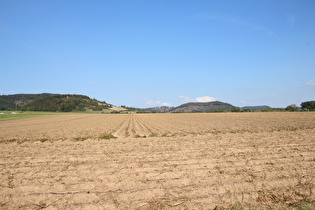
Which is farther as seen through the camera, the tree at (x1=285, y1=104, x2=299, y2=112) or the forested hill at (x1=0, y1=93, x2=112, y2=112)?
the forested hill at (x1=0, y1=93, x2=112, y2=112)

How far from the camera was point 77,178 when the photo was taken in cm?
621

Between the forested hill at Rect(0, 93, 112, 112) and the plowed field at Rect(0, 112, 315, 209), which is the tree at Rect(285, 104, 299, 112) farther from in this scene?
the forested hill at Rect(0, 93, 112, 112)

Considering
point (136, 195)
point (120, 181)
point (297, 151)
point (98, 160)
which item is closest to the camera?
point (136, 195)

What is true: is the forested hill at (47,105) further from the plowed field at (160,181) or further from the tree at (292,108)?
the plowed field at (160,181)

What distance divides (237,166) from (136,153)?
4.69 metres

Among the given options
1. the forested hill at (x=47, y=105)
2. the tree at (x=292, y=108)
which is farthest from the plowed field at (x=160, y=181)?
the forested hill at (x=47, y=105)

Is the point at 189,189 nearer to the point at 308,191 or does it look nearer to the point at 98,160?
the point at 308,191

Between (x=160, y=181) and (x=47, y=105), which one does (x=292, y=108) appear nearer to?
(x=160, y=181)

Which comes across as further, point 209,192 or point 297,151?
point 297,151

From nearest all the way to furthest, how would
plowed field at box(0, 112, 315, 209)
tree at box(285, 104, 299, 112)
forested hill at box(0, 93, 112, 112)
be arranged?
plowed field at box(0, 112, 315, 209) < tree at box(285, 104, 299, 112) < forested hill at box(0, 93, 112, 112)

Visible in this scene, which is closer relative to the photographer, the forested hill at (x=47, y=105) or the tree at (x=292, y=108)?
the tree at (x=292, y=108)

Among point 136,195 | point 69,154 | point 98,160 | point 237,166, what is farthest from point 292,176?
point 69,154

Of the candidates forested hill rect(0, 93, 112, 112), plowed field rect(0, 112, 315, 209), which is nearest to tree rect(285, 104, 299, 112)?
plowed field rect(0, 112, 315, 209)

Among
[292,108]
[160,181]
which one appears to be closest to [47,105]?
[292,108]
